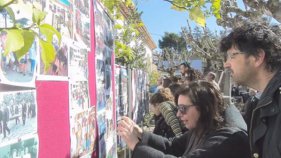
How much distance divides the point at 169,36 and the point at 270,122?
281ft

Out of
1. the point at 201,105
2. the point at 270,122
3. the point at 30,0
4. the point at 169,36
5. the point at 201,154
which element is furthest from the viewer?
the point at 169,36

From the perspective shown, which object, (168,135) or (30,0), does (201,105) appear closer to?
(30,0)

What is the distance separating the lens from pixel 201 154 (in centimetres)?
230

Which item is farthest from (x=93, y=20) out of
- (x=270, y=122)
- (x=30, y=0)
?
(x=270, y=122)

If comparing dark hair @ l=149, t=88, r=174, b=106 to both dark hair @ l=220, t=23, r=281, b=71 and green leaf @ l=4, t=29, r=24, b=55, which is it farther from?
green leaf @ l=4, t=29, r=24, b=55

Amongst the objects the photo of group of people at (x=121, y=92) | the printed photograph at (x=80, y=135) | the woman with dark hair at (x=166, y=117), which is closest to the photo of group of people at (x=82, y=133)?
the printed photograph at (x=80, y=135)

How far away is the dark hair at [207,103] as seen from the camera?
8.38ft

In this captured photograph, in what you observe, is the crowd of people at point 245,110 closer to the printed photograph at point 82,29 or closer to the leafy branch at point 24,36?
the printed photograph at point 82,29

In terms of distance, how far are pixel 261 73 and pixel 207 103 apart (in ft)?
2.06

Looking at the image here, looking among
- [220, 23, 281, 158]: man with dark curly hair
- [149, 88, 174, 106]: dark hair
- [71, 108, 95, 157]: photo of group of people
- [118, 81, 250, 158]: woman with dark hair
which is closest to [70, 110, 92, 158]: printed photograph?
[71, 108, 95, 157]: photo of group of people

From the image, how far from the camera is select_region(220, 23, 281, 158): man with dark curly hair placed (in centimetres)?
176

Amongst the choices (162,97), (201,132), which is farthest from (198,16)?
(162,97)

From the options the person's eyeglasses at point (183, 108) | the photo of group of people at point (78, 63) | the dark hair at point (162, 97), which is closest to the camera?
the photo of group of people at point (78, 63)

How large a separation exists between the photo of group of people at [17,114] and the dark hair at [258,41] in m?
1.34
